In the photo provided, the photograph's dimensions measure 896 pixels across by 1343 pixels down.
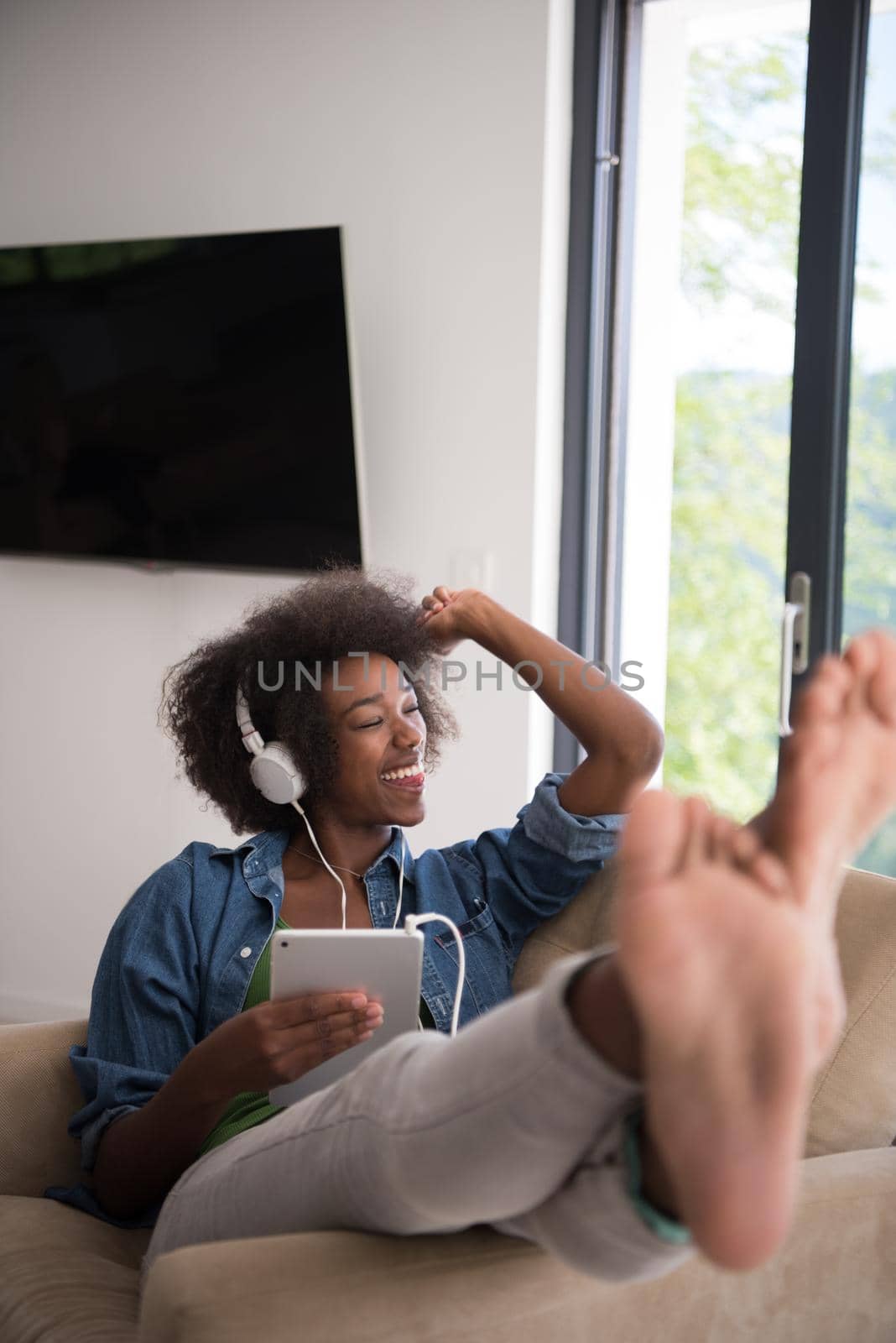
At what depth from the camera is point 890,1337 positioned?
1.25m

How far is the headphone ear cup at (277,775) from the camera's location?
63.2 inches

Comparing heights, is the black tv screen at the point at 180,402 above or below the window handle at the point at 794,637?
above

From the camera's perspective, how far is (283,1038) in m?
1.29

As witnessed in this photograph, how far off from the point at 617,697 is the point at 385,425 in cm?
130

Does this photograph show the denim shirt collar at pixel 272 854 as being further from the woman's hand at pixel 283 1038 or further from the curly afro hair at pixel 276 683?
the woman's hand at pixel 283 1038

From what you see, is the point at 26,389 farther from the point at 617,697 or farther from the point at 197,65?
the point at 617,697

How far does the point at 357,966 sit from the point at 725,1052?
2.09 feet

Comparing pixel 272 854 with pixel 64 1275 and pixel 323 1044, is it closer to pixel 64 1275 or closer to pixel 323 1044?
pixel 323 1044

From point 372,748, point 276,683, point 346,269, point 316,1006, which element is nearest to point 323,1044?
point 316,1006

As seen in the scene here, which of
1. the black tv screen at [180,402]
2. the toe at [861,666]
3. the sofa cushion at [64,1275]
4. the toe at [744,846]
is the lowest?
the sofa cushion at [64,1275]

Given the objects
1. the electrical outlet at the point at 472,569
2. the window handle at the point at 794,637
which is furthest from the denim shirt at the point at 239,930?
the electrical outlet at the point at 472,569

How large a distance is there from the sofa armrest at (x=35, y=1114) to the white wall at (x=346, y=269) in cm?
134

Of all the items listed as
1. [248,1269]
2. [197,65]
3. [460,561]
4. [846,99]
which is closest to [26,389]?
[197,65]

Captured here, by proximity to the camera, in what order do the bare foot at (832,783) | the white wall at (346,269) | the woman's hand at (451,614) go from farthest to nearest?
the white wall at (346,269)
the woman's hand at (451,614)
the bare foot at (832,783)
